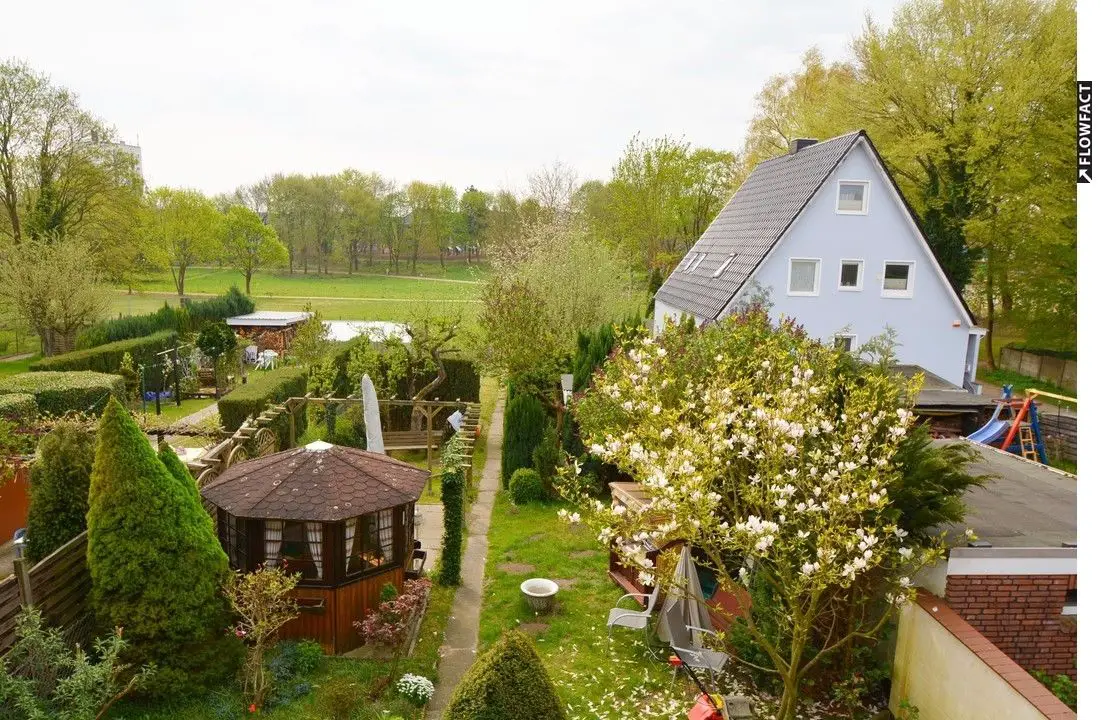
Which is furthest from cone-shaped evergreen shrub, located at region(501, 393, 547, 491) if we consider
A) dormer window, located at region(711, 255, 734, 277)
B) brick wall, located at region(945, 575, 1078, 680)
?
brick wall, located at region(945, 575, 1078, 680)

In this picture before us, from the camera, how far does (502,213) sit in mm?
55938

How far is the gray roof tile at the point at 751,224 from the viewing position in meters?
18.5

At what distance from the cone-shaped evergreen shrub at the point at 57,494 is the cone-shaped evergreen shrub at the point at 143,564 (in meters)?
0.68

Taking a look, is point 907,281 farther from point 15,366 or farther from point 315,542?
point 15,366

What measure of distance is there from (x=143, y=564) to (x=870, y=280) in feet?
60.1

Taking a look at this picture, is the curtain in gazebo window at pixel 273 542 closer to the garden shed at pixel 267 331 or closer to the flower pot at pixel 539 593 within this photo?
the flower pot at pixel 539 593

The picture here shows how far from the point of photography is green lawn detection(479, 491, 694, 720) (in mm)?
8148

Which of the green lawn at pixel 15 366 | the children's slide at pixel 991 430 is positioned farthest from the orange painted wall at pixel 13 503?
the green lawn at pixel 15 366

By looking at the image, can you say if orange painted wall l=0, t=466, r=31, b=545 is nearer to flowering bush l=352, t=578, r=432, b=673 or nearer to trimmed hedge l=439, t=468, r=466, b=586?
flowering bush l=352, t=578, r=432, b=673

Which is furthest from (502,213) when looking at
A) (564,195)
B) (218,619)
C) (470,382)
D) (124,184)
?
(218,619)

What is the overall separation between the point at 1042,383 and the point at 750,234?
53.8 feet

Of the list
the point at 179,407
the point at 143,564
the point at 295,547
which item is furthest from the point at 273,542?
the point at 179,407

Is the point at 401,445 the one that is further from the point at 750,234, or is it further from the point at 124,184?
the point at 124,184

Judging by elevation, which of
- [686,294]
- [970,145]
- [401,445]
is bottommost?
[401,445]
